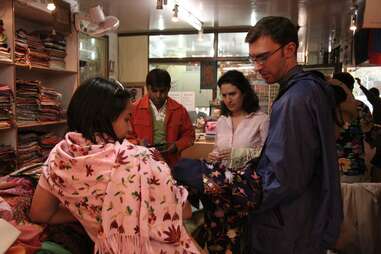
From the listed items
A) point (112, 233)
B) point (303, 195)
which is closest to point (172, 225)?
point (112, 233)

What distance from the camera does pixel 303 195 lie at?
3.79 ft

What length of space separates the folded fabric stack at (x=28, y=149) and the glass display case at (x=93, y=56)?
1745 mm

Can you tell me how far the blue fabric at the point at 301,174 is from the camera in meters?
1.10

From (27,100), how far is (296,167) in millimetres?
2605

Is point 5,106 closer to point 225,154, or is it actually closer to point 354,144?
point 225,154

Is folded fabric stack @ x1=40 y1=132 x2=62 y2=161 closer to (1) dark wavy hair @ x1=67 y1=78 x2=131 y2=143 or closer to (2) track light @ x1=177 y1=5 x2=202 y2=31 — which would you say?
(2) track light @ x1=177 y1=5 x2=202 y2=31

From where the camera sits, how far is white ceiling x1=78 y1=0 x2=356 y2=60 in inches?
166

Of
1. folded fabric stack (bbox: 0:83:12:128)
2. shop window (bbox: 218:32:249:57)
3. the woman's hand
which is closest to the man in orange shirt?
the woman's hand

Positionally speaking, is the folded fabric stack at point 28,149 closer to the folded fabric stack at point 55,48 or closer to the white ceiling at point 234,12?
the folded fabric stack at point 55,48

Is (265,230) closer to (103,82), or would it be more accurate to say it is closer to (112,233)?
(112,233)

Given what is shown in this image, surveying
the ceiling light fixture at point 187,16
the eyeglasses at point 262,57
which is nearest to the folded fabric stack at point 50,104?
the ceiling light fixture at point 187,16

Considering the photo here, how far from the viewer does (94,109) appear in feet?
3.63

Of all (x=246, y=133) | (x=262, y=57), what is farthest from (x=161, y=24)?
(x=262, y=57)

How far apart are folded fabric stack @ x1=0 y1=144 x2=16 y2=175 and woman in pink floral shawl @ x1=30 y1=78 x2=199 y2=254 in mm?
1793
